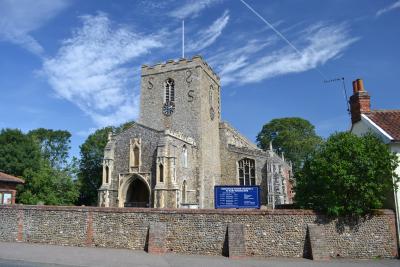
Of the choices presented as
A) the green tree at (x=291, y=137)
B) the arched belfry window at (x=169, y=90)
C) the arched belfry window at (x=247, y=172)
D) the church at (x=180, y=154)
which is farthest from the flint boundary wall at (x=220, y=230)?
the green tree at (x=291, y=137)

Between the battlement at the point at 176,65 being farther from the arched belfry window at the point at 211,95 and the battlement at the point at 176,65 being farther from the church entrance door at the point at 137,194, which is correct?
the church entrance door at the point at 137,194

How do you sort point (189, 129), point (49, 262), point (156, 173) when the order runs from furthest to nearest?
point (189, 129), point (156, 173), point (49, 262)

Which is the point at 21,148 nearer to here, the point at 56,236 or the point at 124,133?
the point at 124,133

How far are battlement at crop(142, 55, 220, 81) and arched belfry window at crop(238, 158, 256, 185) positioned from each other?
35.7 feet

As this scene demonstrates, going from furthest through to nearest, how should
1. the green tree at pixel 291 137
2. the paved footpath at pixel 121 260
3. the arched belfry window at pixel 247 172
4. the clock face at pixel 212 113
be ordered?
the green tree at pixel 291 137
the clock face at pixel 212 113
the arched belfry window at pixel 247 172
the paved footpath at pixel 121 260

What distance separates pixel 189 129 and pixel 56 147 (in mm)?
29848

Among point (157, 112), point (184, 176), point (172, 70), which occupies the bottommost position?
point (184, 176)

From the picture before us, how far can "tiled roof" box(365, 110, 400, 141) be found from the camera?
54.2ft

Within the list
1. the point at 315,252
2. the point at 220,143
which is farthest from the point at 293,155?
the point at 315,252

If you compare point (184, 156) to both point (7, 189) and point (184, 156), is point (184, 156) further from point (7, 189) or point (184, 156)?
point (7, 189)

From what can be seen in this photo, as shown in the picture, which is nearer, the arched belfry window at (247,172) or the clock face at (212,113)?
the arched belfry window at (247,172)

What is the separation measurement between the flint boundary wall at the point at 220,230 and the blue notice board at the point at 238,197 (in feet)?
4.53

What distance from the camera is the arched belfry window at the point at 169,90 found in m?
36.0

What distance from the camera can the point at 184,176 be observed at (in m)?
30.1
